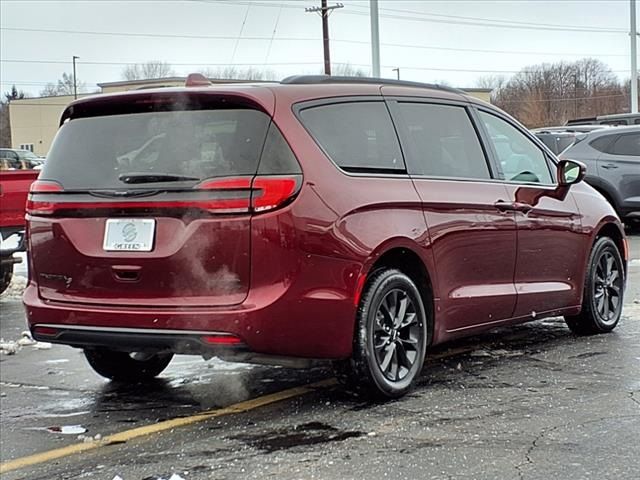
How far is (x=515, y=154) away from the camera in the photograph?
6.17 meters

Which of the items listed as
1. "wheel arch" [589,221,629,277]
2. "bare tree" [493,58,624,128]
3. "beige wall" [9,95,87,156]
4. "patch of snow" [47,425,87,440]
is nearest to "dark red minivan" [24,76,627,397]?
"patch of snow" [47,425,87,440]

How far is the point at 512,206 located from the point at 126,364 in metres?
2.71

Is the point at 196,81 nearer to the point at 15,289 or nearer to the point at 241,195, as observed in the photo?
the point at 241,195

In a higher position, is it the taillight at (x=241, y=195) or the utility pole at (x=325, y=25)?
the utility pole at (x=325, y=25)

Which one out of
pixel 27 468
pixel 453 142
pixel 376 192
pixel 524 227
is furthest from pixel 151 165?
pixel 524 227

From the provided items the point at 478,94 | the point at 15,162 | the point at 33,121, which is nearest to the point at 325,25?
the point at 478,94

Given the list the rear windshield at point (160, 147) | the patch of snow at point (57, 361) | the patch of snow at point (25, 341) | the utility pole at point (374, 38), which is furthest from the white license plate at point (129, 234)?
the utility pole at point (374, 38)

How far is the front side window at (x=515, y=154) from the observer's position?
593cm

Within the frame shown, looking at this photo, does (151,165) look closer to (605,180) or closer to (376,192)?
(376,192)

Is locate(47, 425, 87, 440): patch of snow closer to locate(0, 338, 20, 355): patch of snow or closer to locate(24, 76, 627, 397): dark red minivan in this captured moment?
locate(24, 76, 627, 397): dark red minivan

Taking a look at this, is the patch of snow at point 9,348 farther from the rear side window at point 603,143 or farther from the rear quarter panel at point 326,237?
the rear side window at point 603,143

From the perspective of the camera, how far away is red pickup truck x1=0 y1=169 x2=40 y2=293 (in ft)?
28.2

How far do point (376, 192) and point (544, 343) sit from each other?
2392 mm

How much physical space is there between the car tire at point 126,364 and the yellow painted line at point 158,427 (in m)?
0.84
